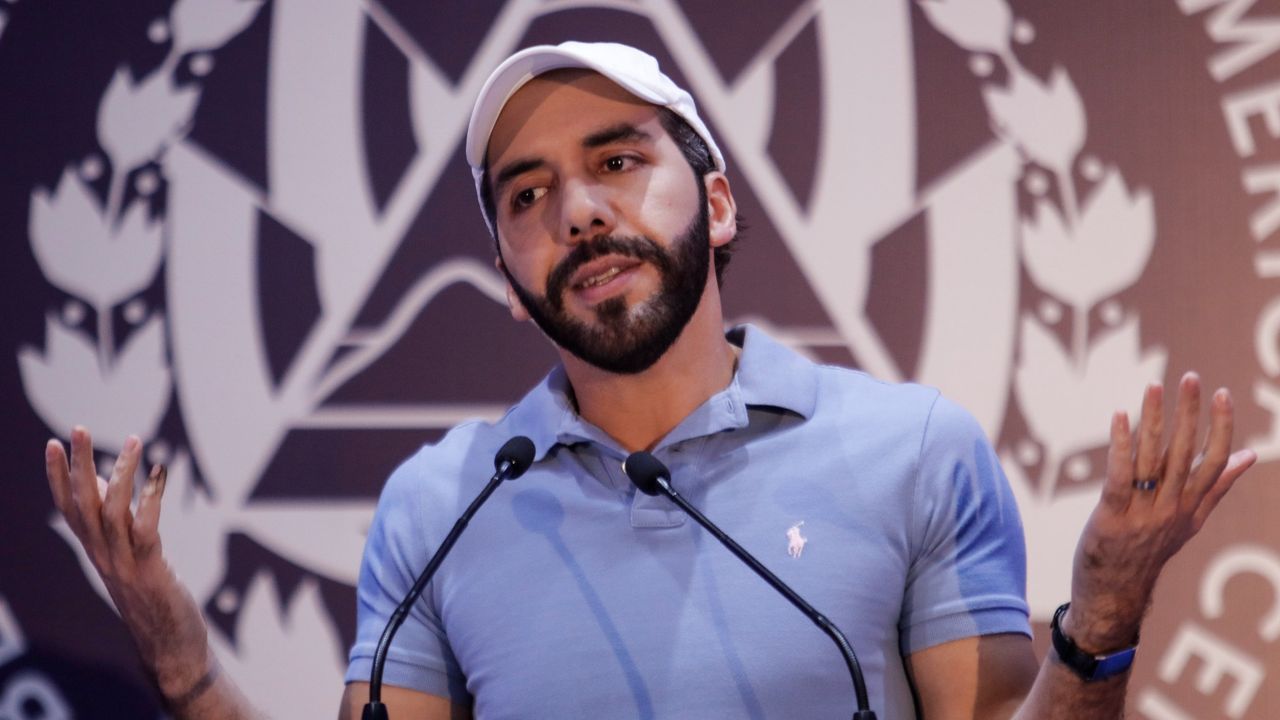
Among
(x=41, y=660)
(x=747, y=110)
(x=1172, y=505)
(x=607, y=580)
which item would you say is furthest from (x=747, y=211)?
(x=41, y=660)

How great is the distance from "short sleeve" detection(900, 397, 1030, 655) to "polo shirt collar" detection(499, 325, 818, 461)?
0.67 ft

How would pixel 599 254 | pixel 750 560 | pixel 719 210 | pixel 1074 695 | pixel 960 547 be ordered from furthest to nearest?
pixel 719 210 → pixel 599 254 → pixel 960 547 → pixel 750 560 → pixel 1074 695

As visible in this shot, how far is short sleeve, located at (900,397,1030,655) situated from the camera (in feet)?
5.47

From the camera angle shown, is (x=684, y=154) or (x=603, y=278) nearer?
(x=603, y=278)

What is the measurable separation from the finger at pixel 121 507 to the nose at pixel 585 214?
0.65 metres

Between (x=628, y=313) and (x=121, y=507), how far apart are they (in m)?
0.72

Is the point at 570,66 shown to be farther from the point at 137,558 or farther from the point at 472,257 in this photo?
the point at 137,558

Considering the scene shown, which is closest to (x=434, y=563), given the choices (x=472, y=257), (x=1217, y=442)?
(x=1217, y=442)

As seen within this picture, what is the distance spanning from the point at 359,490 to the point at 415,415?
7.6 inches

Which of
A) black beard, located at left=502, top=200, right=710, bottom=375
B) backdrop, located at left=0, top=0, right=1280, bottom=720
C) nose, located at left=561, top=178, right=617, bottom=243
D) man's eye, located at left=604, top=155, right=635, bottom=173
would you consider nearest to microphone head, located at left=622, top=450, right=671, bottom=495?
black beard, located at left=502, top=200, right=710, bottom=375

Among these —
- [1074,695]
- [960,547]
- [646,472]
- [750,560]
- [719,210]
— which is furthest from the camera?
[719,210]

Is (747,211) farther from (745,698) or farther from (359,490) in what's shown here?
(745,698)

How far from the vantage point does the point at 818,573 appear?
167 centimetres

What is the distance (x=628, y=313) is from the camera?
5.97ft
